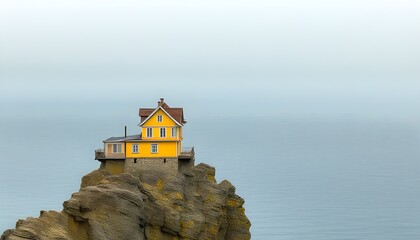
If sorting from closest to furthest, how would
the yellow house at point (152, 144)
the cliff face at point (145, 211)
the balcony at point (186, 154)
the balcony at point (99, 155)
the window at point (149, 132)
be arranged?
1. the cliff face at point (145, 211)
2. the balcony at point (99, 155)
3. the yellow house at point (152, 144)
4. the balcony at point (186, 154)
5. the window at point (149, 132)

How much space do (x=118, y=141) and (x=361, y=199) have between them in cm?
10089

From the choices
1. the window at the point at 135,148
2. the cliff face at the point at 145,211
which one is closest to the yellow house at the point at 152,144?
the window at the point at 135,148

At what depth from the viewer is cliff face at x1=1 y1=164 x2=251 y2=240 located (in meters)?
61.7

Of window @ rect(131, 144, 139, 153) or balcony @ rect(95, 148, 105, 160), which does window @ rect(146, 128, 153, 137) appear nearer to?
window @ rect(131, 144, 139, 153)

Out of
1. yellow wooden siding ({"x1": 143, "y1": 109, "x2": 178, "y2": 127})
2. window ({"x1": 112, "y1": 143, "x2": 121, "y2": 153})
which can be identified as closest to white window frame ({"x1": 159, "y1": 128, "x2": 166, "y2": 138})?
yellow wooden siding ({"x1": 143, "y1": 109, "x2": 178, "y2": 127})

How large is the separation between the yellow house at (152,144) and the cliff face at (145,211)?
171 cm

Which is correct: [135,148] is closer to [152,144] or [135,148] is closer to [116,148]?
[152,144]

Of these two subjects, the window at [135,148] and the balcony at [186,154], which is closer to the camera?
the window at [135,148]

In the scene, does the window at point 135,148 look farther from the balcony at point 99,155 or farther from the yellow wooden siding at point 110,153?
the balcony at point 99,155

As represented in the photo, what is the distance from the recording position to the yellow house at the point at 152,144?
78875 millimetres

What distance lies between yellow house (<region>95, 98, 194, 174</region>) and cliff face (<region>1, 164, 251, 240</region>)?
171cm

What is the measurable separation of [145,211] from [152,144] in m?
11.2

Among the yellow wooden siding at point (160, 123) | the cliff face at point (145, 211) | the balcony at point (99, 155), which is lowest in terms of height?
the cliff face at point (145, 211)

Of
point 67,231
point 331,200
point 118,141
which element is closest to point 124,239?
point 67,231
